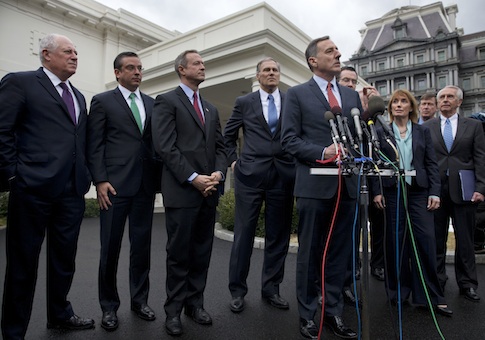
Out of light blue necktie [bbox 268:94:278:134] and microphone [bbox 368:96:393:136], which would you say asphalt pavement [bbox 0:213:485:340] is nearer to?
microphone [bbox 368:96:393:136]

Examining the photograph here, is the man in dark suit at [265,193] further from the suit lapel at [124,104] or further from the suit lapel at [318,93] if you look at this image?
the suit lapel at [124,104]

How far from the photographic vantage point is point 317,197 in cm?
255

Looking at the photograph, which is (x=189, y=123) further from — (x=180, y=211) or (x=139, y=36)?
(x=139, y=36)

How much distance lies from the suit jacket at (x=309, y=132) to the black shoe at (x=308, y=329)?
3.20 feet

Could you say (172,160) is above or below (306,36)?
below

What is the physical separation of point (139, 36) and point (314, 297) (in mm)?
15961

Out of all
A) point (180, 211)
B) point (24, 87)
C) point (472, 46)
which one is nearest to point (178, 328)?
point (180, 211)

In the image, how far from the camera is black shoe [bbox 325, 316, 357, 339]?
8.36 ft

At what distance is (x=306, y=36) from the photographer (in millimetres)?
11766

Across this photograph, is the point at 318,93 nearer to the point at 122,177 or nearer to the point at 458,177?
the point at 122,177

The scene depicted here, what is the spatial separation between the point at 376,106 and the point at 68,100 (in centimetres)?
234

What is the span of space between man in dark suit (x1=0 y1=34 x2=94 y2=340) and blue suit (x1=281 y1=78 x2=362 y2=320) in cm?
171

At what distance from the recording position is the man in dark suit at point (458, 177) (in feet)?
12.0

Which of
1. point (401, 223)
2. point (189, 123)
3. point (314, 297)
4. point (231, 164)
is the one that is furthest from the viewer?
point (231, 164)
